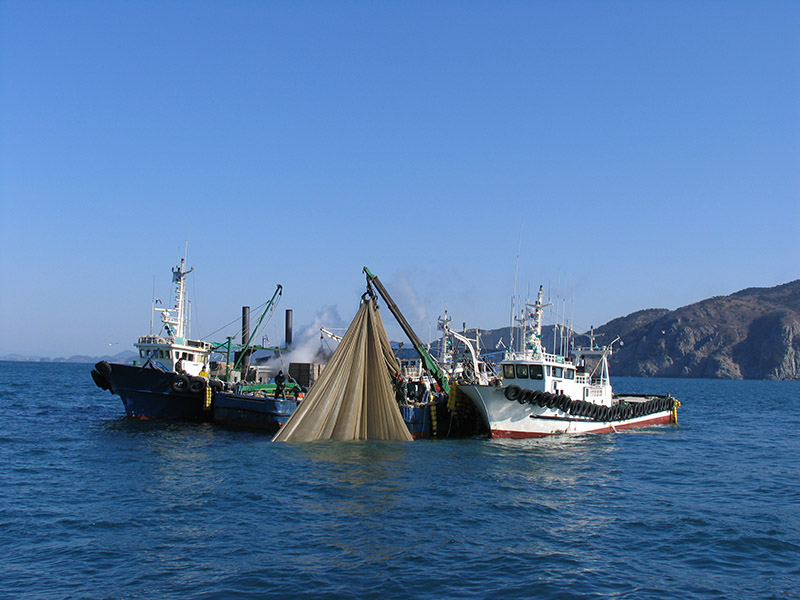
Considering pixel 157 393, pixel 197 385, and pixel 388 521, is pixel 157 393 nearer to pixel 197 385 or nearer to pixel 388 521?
pixel 197 385

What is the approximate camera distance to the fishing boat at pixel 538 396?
35781 mm

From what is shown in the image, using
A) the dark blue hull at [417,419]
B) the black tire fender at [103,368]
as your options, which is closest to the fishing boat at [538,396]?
the dark blue hull at [417,419]

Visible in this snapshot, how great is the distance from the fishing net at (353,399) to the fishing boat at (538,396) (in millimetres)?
5533

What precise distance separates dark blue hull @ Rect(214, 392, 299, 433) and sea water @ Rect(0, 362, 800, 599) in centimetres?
470

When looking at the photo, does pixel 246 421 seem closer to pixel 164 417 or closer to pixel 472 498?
pixel 164 417

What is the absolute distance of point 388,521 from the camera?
1848cm

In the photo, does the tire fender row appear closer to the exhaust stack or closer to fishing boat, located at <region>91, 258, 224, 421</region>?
fishing boat, located at <region>91, 258, 224, 421</region>

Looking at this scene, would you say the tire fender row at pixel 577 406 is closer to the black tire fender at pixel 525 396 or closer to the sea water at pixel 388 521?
the black tire fender at pixel 525 396

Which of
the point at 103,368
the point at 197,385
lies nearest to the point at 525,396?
the point at 197,385

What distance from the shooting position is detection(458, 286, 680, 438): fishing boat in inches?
1409

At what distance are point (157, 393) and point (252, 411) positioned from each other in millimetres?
8123

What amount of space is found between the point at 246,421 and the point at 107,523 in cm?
2077

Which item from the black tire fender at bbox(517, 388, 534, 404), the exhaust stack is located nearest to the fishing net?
the black tire fender at bbox(517, 388, 534, 404)

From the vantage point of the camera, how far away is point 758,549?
56.0 ft
